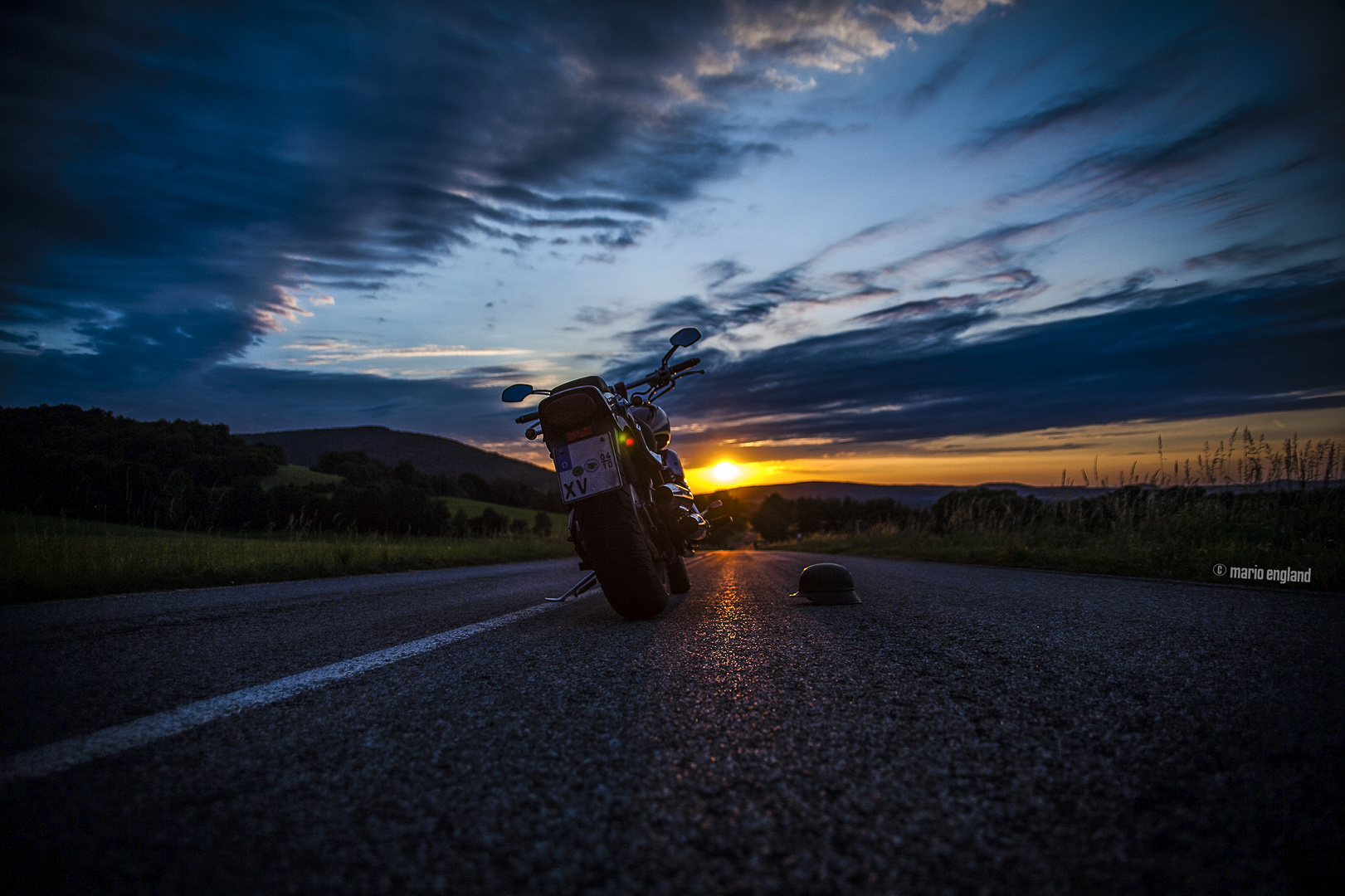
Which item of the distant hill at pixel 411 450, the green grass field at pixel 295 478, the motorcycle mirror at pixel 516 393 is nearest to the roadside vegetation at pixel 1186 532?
the motorcycle mirror at pixel 516 393

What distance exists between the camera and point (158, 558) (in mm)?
7152

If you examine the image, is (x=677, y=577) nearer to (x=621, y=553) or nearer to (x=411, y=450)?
(x=621, y=553)

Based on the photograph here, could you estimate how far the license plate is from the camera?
4.01 m

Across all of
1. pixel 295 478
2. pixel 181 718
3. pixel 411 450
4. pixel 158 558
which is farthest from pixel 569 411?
pixel 411 450

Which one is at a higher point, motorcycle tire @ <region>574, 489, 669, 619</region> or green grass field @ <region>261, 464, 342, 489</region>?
green grass field @ <region>261, 464, 342, 489</region>

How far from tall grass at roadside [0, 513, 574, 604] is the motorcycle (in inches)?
179

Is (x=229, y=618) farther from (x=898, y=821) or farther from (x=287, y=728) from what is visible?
(x=898, y=821)

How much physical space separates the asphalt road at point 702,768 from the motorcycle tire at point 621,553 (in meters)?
0.97

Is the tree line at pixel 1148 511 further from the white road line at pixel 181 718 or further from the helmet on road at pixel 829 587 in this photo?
the white road line at pixel 181 718

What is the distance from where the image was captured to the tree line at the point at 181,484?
9.38 m

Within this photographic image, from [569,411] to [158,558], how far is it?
646 cm

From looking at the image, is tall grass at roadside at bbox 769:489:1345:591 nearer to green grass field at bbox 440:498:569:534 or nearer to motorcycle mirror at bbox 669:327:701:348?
motorcycle mirror at bbox 669:327:701:348

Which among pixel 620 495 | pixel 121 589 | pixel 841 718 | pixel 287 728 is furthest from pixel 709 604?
pixel 121 589

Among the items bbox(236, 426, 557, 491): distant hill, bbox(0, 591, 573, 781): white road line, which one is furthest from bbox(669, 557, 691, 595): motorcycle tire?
bbox(236, 426, 557, 491): distant hill
